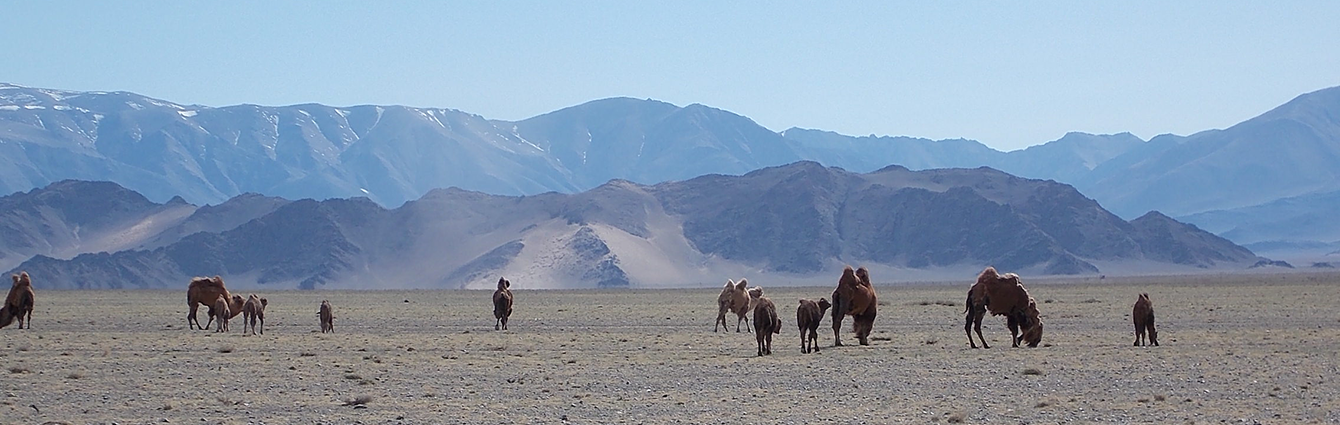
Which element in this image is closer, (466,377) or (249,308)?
(466,377)

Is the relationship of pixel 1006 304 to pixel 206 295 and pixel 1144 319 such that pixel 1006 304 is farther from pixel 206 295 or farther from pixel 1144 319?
pixel 206 295

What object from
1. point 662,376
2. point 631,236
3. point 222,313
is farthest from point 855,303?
point 631,236

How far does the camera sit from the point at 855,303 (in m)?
24.8

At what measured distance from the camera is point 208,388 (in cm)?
1795

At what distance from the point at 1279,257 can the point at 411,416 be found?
19454 centimetres

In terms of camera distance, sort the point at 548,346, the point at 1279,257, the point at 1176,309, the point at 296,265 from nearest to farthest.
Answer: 1. the point at 548,346
2. the point at 1176,309
3. the point at 296,265
4. the point at 1279,257

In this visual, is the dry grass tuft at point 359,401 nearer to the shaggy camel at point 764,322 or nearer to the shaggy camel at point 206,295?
the shaggy camel at point 764,322

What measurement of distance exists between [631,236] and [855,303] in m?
119

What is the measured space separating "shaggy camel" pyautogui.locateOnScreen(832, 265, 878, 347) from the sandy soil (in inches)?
18.0

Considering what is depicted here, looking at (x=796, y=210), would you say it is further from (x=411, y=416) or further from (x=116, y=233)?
(x=411, y=416)

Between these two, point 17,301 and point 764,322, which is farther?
point 17,301

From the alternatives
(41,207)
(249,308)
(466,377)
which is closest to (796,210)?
(41,207)

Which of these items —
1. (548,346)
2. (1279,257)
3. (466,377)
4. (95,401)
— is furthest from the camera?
(1279,257)

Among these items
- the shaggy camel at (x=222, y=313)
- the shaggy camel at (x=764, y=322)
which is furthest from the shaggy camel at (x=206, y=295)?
the shaggy camel at (x=764, y=322)
